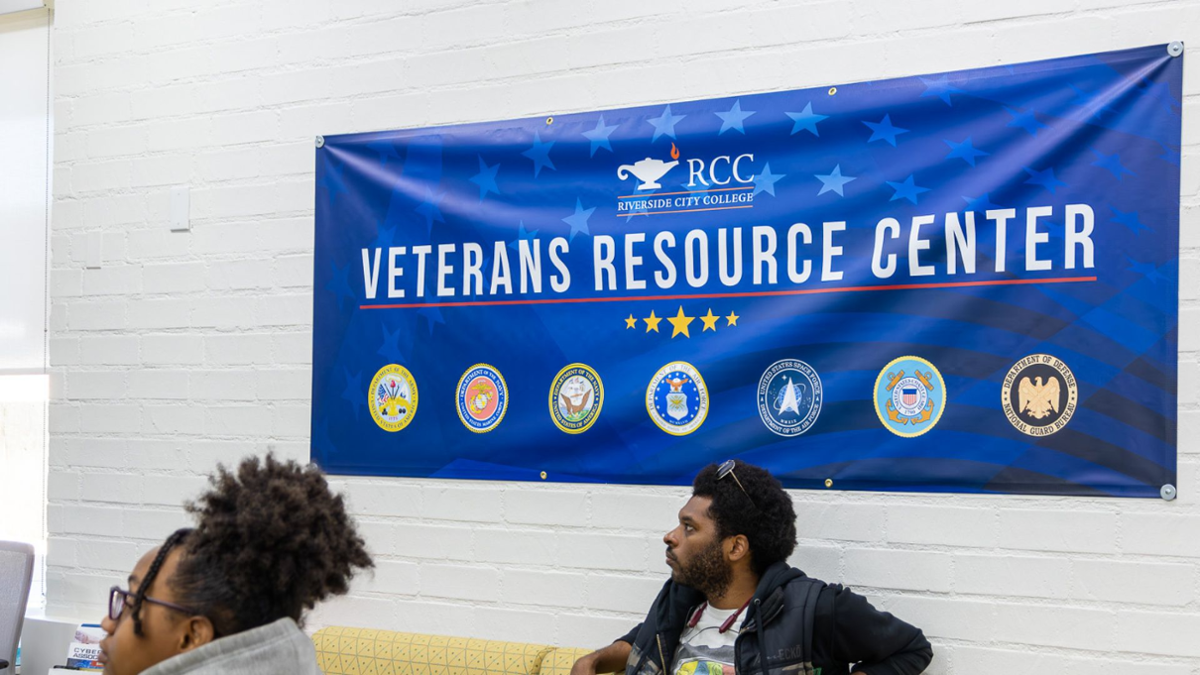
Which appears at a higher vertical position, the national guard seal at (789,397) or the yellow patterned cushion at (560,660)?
the national guard seal at (789,397)

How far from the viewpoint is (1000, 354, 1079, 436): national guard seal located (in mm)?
2406

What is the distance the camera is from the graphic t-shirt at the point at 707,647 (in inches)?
94.4

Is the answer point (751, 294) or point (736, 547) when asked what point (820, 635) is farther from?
point (751, 294)

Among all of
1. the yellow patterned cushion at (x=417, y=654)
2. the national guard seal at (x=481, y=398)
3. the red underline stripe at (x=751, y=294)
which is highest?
the red underline stripe at (x=751, y=294)

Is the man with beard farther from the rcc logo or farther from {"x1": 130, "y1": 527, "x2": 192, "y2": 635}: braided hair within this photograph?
{"x1": 130, "y1": 527, "x2": 192, "y2": 635}: braided hair

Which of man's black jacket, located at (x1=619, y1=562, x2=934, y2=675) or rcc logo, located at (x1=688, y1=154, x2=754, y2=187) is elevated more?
rcc logo, located at (x1=688, y1=154, x2=754, y2=187)

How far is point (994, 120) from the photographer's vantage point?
2.50 meters

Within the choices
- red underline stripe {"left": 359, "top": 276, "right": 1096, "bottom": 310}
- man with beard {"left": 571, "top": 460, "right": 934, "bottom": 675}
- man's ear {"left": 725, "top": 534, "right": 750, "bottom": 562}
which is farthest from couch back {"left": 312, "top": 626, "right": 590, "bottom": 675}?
red underline stripe {"left": 359, "top": 276, "right": 1096, "bottom": 310}

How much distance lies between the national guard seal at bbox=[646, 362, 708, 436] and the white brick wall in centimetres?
19

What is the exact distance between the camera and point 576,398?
287 cm

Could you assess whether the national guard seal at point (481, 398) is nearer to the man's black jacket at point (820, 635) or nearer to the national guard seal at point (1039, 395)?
the man's black jacket at point (820, 635)

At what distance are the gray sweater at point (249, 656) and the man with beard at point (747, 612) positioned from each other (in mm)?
1254

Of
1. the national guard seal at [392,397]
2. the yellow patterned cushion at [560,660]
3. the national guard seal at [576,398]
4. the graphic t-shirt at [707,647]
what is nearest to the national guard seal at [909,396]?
Answer: the graphic t-shirt at [707,647]

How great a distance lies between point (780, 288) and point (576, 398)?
0.62m
